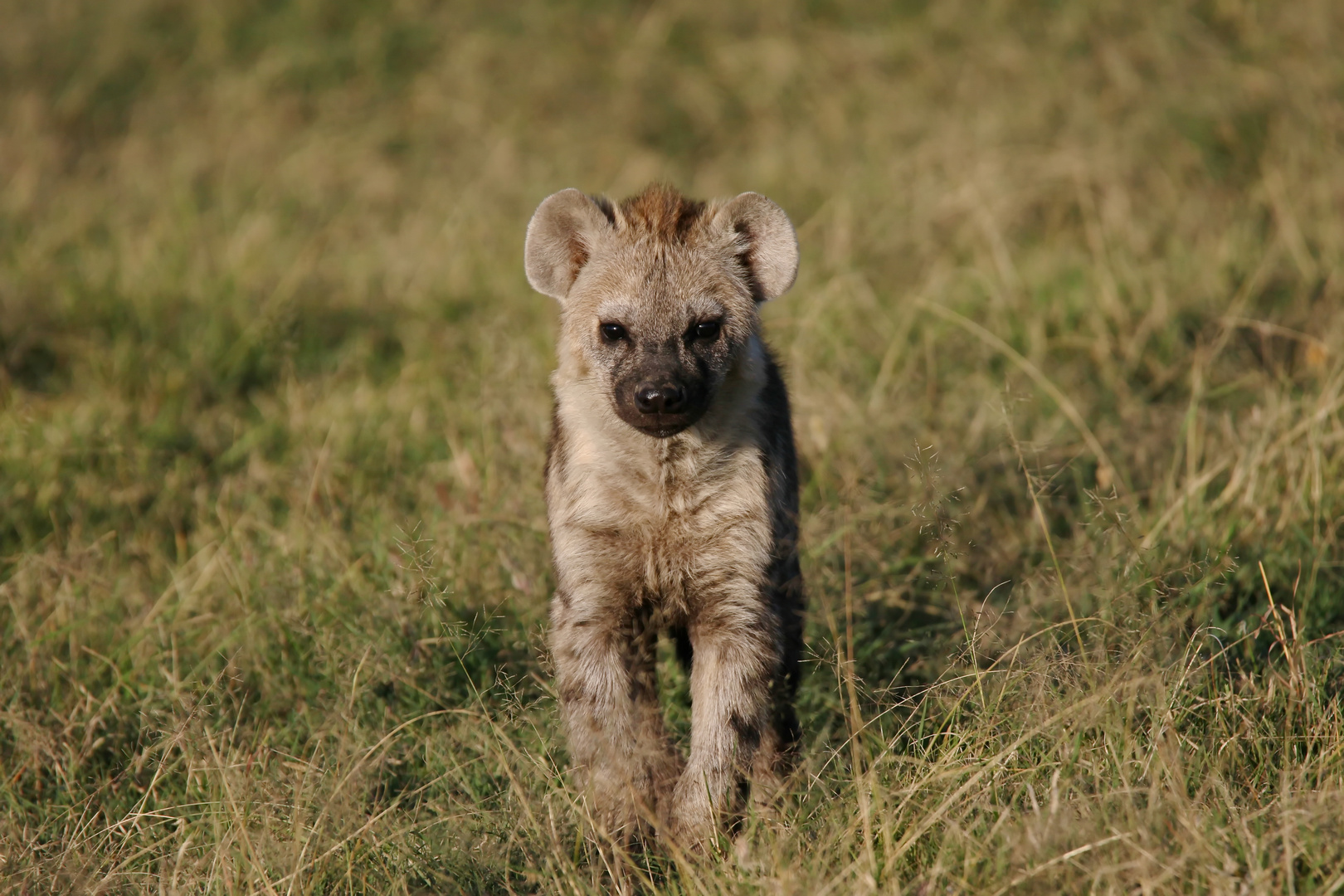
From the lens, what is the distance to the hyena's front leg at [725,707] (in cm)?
337

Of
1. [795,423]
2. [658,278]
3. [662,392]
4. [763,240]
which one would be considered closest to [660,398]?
[662,392]

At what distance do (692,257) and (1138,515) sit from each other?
6.70 ft

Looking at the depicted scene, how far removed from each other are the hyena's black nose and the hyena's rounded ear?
0.63m

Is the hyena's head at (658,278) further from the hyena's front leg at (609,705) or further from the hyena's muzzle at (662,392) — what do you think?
the hyena's front leg at (609,705)

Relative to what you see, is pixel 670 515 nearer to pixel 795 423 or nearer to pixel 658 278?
pixel 658 278

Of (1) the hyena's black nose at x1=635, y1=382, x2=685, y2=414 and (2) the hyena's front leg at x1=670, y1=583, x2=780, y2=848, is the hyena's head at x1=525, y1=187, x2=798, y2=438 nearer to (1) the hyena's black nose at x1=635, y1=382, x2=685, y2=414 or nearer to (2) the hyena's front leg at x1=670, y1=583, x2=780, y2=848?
(1) the hyena's black nose at x1=635, y1=382, x2=685, y2=414

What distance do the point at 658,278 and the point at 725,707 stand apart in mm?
1302

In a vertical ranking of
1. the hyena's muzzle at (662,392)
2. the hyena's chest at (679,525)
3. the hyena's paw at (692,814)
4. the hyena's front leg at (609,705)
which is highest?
the hyena's muzzle at (662,392)

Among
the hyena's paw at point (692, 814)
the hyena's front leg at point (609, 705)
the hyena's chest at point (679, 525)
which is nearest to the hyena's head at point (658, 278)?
the hyena's chest at point (679, 525)

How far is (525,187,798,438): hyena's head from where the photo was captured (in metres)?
3.62

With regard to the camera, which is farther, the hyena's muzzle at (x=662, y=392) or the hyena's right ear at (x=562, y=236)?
the hyena's right ear at (x=562, y=236)

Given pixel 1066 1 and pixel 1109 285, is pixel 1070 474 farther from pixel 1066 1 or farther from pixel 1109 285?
pixel 1066 1

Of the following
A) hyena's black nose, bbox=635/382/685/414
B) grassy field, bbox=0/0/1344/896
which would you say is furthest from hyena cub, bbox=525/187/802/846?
grassy field, bbox=0/0/1344/896

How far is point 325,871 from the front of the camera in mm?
3043
